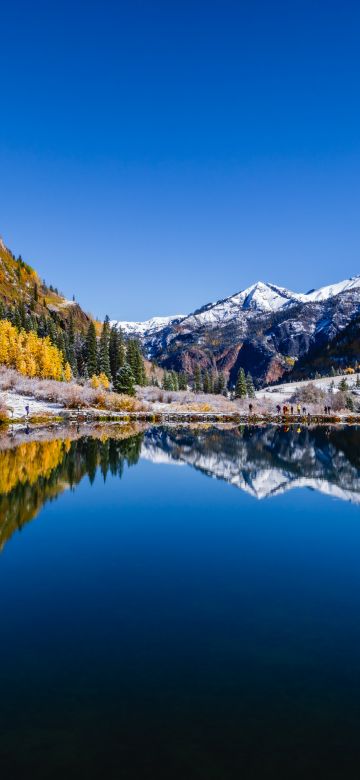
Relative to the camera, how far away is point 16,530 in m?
13.0

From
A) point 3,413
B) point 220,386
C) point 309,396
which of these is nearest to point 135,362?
point 309,396

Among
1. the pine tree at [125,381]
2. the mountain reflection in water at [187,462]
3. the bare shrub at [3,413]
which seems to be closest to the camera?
the mountain reflection in water at [187,462]

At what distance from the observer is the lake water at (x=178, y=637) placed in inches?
189

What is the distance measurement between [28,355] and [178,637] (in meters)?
73.7

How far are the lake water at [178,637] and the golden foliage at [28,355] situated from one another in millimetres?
61266

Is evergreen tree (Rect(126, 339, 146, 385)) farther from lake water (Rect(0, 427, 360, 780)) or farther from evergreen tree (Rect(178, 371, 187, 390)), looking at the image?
lake water (Rect(0, 427, 360, 780))

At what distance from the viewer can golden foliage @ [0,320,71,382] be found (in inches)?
2968

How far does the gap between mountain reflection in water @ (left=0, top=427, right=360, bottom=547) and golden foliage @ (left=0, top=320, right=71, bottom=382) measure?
40351 mm

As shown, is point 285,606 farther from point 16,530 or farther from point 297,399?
point 297,399

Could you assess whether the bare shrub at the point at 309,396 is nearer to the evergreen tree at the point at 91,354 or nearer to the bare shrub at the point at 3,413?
the evergreen tree at the point at 91,354

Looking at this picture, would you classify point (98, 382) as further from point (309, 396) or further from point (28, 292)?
point (28, 292)

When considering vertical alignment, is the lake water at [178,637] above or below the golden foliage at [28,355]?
below

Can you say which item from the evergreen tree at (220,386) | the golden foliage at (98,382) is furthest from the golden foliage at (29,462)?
the evergreen tree at (220,386)

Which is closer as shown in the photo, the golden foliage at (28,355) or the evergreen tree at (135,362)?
the golden foliage at (28,355)
